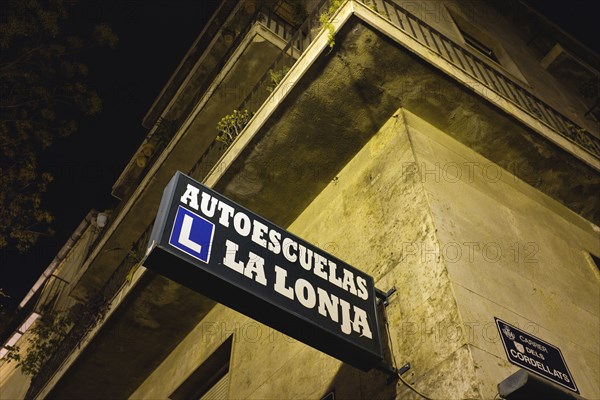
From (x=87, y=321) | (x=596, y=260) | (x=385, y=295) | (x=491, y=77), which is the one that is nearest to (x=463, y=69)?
(x=491, y=77)

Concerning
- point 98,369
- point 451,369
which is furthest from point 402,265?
point 98,369

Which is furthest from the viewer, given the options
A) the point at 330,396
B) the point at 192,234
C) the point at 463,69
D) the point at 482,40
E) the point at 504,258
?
the point at 482,40

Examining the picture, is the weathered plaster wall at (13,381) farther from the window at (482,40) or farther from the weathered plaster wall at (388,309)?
the window at (482,40)

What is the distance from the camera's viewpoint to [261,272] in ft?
12.2

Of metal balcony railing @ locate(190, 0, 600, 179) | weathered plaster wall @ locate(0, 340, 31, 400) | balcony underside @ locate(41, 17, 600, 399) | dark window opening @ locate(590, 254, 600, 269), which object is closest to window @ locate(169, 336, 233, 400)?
balcony underside @ locate(41, 17, 600, 399)

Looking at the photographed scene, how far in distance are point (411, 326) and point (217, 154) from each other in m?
7.21

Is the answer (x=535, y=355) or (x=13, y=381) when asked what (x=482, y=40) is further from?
(x=13, y=381)

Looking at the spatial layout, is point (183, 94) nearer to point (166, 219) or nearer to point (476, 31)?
point (476, 31)

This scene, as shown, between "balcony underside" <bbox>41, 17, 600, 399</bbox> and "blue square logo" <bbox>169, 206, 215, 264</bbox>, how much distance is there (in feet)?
10.8

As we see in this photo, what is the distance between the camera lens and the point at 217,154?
10609 mm

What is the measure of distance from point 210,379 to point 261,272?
527 cm

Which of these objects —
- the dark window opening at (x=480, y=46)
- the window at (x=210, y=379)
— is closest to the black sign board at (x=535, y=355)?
the window at (x=210, y=379)

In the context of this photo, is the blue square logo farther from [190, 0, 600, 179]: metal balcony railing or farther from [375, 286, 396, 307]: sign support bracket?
[190, 0, 600, 179]: metal balcony railing

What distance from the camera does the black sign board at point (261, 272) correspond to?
3.48 m
